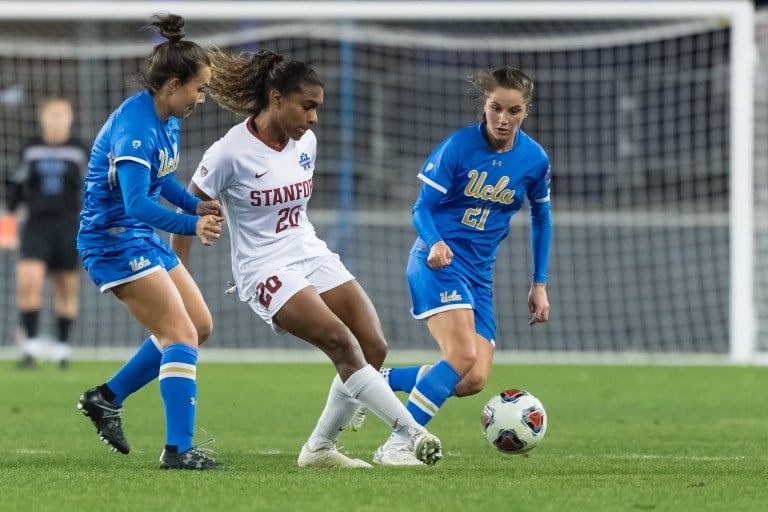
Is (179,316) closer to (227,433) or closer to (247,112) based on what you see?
(247,112)

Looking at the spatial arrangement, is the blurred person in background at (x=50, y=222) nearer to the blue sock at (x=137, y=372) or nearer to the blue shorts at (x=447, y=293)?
the blue sock at (x=137, y=372)

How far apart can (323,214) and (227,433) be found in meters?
8.74

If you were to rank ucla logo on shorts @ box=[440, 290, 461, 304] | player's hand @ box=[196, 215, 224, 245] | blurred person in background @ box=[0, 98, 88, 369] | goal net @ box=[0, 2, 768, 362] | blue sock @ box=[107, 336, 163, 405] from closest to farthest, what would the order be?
player's hand @ box=[196, 215, 224, 245], blue sock @ box=[107, 336, 163, 405], ucla logo on shorts @ box=[440, 290, 461, 304], blurred person in background @ box=[0, 98, 88, 369], goal net @ box=[0, 2, 768, 362]

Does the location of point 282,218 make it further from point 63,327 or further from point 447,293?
point 63,327

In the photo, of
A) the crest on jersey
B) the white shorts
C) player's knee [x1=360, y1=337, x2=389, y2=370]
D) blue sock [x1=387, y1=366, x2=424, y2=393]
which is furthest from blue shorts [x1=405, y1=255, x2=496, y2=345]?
the crest on jersey

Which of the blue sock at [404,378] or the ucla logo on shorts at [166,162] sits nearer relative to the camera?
the ucla logo on shorts at [166,162]

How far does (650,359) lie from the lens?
14992 millimetres

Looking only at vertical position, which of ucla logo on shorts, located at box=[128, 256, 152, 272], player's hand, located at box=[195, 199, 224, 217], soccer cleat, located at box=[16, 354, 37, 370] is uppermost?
player's hand, located at box=[195, 199, 224, 217]

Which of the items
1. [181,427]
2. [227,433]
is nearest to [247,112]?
[181,427]

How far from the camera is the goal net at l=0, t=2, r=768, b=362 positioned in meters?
16.0

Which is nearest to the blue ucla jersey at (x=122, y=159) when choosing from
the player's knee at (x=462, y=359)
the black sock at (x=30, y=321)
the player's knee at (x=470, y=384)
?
the player's knee at (x=462, y=359)

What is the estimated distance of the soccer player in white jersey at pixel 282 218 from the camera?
624 cm

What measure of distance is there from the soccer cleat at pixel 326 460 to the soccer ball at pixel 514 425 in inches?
27.1

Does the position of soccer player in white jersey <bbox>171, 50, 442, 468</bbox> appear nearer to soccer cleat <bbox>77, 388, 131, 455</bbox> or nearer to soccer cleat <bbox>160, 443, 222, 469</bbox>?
soccer cleat <bbox>160, 443, 222, 469</bbox>
